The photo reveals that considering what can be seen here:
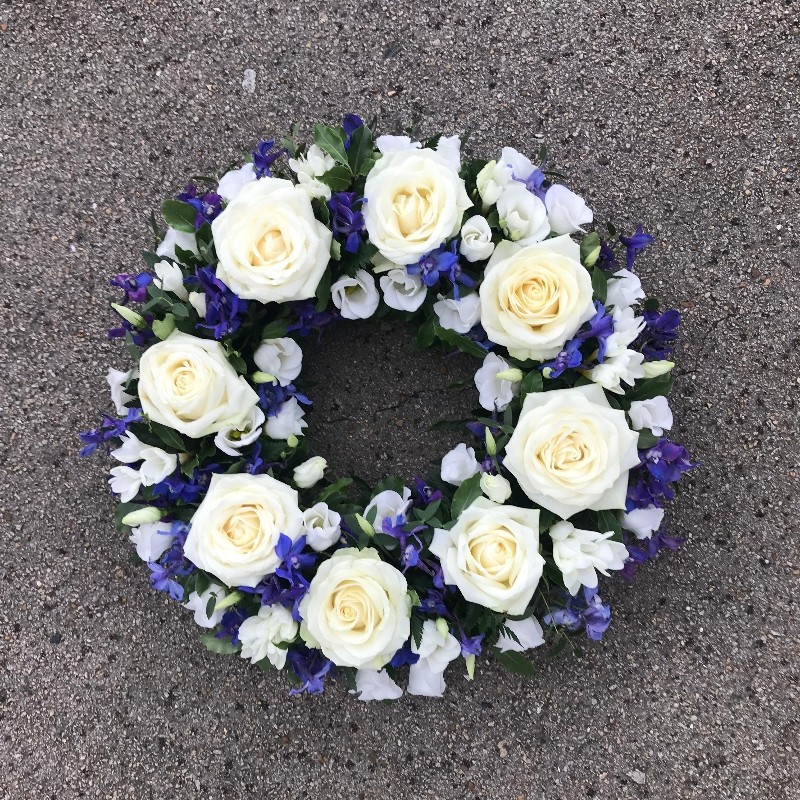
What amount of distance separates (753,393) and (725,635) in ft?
1.91

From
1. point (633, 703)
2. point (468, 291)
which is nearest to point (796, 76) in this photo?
point (468, 291)

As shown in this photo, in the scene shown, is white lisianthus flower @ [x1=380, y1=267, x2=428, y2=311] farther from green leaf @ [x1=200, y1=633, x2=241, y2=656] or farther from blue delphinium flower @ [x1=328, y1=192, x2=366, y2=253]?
→ green leaf @ [x1=200, y1=633, x2=241, y2=656]

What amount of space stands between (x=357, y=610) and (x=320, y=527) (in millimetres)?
177

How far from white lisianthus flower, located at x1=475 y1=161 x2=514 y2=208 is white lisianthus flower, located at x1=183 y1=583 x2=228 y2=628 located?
0.94m

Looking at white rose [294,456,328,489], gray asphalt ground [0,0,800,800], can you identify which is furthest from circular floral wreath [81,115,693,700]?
gray asphalt ground [0,0,800,800]

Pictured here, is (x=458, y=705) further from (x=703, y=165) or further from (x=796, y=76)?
(x=796, y=76)

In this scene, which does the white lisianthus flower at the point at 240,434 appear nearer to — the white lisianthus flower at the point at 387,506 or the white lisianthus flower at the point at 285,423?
the white lisianthus flower at the point at 285,423

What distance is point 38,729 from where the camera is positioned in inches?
61.1

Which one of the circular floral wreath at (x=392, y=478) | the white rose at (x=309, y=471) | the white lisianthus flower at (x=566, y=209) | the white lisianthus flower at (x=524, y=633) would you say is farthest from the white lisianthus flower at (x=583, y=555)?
the white lisianthus flower at (x=566, y=209)

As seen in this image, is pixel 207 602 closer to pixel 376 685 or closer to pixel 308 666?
pixel 308 666

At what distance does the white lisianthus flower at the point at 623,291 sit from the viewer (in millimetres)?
1244

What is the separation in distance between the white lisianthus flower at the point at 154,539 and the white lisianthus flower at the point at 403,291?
2.13 feet

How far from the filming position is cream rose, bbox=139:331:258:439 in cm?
115

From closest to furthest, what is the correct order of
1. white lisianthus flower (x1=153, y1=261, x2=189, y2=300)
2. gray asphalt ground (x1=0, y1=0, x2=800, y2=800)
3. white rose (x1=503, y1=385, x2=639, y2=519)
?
white rose (x1=503, y1=385, x2=639, y2=519), white lisianthus flower (x1=153, y1=261, x2=189, y2=300), gray asphalt ground (x1=0, y1=0, x2=800, y2=800)
